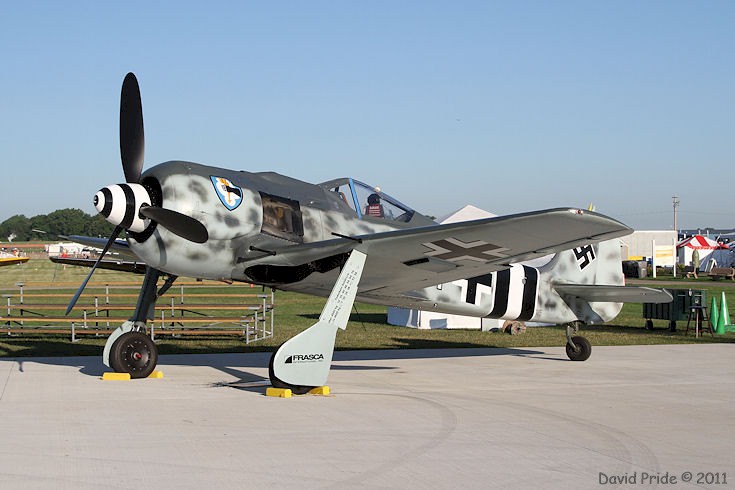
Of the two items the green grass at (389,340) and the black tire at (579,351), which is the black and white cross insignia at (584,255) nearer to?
the black tire at (579,351)

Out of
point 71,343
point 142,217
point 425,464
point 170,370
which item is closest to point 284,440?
point 425,464

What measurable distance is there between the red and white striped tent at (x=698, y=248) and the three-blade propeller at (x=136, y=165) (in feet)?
242

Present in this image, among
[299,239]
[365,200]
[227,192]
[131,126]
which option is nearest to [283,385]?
[299,239]

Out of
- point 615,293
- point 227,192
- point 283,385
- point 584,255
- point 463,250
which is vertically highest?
point 227,192

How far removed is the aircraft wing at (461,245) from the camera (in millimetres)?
8125

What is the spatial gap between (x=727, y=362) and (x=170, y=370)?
901 cm

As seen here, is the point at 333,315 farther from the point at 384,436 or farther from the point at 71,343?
the point at 71,343

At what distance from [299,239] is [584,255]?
239 inches

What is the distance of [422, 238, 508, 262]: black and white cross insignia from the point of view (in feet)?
30.0

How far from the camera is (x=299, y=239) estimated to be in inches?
399

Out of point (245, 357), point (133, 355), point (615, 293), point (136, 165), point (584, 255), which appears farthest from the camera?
point (584, 255)
